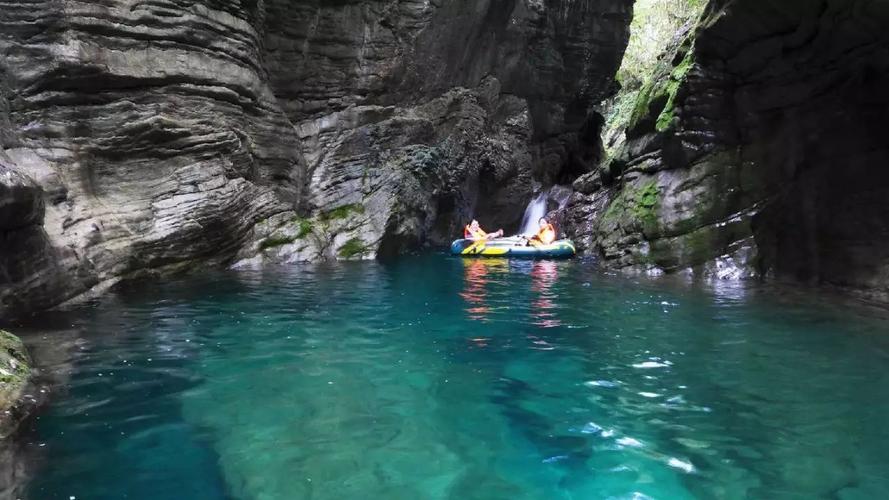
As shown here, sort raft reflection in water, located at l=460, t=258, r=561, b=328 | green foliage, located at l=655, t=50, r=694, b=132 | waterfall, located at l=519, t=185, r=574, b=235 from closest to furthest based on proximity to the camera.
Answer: raft reflection in water, located at l=460, t=258, r=561, b=328
green foliage, located at l=655, t=50, r=694, b=132
waterfall, located at l=519, t=185, r=574, b=235

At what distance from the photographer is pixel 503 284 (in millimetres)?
11836

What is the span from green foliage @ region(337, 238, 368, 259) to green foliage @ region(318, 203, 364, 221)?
977mm

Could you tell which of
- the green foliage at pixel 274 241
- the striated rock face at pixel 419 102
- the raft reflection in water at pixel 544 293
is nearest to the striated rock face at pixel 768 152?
the raft reflection in water at pixel 544 293

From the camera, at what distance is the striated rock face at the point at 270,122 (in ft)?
34.9

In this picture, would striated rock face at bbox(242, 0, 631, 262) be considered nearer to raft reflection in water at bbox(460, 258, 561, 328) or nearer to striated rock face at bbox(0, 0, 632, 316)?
striated rock face at bbox(0, 0, 632, 316)

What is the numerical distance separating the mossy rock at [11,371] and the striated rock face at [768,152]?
1126 centimetres

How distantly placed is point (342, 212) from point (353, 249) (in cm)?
145

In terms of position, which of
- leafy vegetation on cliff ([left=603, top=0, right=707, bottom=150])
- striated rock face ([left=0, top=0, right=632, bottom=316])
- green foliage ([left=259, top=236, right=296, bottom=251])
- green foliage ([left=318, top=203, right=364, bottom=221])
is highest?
leafy vegetation on cliff ([left=603, top=0, right=707, bottom=150])

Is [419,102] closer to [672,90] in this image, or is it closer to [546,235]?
[546,235]

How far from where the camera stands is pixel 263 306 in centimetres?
872

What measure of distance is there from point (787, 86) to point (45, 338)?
13.2m

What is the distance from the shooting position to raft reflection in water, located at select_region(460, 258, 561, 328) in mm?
8445

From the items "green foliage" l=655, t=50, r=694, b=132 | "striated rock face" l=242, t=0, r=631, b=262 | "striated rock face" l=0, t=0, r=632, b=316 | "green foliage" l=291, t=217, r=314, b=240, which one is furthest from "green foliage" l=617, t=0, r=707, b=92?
"green foliage" l=291, t=217, r=314, b=240

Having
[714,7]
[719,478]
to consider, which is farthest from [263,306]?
[714,7]
